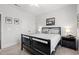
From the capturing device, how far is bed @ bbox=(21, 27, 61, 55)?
133 centimetres

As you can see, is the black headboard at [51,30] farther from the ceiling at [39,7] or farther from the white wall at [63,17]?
the ceiling at [39,7]

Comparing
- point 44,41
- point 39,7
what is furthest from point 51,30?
point 39,7

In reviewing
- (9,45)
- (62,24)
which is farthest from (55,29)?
(9,45)

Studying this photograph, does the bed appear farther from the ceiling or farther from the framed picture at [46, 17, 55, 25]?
the ceiling

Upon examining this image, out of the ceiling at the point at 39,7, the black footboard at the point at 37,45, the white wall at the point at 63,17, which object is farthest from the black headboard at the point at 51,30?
the ceiling at the point at 39,7

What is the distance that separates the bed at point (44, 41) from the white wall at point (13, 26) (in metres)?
0.19

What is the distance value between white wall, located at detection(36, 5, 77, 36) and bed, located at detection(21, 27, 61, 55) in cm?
16

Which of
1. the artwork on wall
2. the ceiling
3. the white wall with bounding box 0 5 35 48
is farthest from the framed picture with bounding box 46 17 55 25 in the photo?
the artwork on wall

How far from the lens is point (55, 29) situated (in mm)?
1637

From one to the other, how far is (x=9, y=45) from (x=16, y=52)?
0.85 ft

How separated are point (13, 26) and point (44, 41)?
86 cm

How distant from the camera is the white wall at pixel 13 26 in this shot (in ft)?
4.75

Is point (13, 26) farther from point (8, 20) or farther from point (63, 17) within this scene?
point (63, 17)
